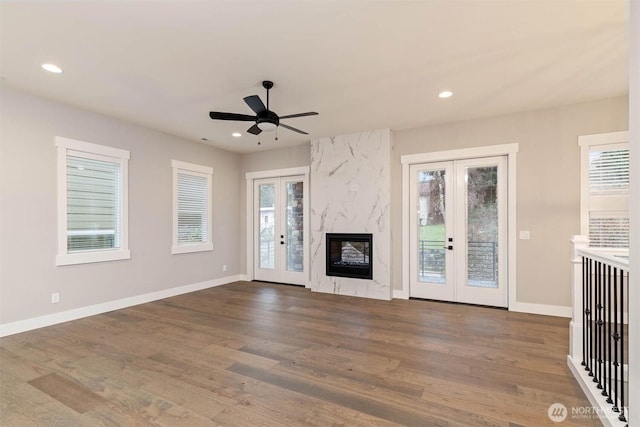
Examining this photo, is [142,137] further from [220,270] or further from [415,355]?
[415,355]

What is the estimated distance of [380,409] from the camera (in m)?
2.21

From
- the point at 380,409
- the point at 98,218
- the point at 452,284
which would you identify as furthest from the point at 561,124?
the point at 98,218

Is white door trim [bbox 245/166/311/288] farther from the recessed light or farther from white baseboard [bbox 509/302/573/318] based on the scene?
the recessed light

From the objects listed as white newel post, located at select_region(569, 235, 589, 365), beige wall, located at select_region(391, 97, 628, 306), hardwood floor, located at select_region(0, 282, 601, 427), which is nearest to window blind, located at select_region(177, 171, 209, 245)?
hardwood floor, located at select_region(0, 282, 601, 427)

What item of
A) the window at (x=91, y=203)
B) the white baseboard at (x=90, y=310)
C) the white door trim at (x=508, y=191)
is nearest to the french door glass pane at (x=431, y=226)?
the white door trim at (x=508, y=191)

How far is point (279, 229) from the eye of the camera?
673 cm

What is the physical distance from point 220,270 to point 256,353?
3834mm

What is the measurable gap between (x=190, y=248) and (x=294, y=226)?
6.93 ft

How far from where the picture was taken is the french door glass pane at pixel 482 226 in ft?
15.7

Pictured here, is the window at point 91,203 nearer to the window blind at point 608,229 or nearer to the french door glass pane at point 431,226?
the french door glass pane at point 431,226

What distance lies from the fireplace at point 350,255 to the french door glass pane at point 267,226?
1659mm

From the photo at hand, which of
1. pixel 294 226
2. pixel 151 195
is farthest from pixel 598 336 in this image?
pixel 151 195

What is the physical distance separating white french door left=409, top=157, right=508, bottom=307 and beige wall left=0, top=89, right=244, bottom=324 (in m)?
4.22

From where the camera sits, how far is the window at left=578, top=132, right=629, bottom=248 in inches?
159
